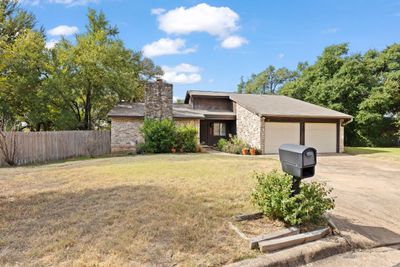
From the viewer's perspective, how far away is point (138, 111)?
54.1 ft

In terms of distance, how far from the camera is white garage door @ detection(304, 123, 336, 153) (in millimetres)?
15977

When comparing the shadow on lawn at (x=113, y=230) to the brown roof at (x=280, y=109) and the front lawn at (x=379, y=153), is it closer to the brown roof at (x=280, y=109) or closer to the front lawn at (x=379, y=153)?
the brown roof at (x=280, y=109)

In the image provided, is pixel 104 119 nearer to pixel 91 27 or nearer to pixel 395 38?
pixel 91 27

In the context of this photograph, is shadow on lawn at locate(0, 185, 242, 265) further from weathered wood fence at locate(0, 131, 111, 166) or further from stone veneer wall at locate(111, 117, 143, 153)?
stone veneer wall at locate(111, 117, 143, 153)

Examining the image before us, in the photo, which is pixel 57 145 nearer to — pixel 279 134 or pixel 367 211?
pixel 279 134

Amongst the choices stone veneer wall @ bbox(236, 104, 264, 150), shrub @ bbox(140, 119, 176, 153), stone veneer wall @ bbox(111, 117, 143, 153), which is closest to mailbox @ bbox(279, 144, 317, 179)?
shrub @ bbox(140, 119, 176, 153)

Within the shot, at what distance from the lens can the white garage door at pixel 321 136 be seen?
16.0m

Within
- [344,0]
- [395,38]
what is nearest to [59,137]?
[344,0]

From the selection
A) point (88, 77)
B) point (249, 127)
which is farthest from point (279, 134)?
point (88, 77)

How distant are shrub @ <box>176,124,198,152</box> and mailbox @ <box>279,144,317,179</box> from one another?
438 inches

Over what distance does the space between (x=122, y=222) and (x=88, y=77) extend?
53.7 feet

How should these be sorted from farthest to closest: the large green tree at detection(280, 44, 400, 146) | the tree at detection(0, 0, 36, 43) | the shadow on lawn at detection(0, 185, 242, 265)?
the large green tree at detection(280, 44, 400, 146) < the tree at detection(0, 0, 36, 43) < the shadow on lawn at detection(0, 185, 242, 265)

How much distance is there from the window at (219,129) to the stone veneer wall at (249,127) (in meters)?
1.67

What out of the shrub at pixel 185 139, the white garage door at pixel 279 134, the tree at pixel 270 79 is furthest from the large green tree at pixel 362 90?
the shrub at pixel 185 139
